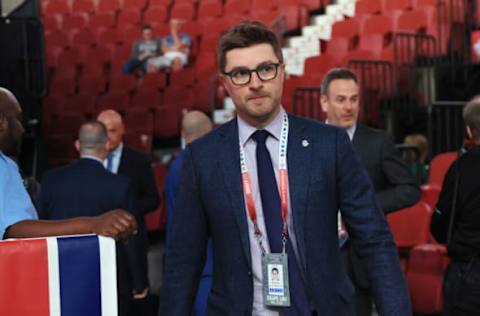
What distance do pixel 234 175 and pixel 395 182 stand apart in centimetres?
199

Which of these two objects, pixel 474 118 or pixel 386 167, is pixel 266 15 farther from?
pixel 474 118

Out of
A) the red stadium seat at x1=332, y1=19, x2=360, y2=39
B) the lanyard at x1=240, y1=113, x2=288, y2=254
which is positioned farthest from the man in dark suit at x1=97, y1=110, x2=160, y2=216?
the red stadium seat at x1=332, y1=19, x2=360, y2=39

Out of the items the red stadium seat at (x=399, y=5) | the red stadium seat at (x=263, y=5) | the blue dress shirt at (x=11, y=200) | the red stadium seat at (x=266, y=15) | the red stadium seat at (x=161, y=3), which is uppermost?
the red stadium seat at (x=161, y=3)

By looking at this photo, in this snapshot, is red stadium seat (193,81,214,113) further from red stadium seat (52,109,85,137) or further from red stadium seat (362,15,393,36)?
red stadium seat (362,15,393,36)

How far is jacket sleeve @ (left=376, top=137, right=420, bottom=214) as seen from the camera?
4773 mm

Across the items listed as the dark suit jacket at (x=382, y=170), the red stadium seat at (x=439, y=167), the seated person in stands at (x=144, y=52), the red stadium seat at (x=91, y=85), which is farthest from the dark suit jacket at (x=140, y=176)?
the red stadium seat at (x=91, y=85)

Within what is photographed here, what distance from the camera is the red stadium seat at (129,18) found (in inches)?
727

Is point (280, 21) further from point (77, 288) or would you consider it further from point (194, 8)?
point (77, 288)

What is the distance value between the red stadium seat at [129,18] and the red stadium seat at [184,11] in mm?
849

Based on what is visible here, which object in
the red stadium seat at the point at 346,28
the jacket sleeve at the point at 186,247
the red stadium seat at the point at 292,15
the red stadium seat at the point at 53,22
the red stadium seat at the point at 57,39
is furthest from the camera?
the red stadium seat at the point at 53,22

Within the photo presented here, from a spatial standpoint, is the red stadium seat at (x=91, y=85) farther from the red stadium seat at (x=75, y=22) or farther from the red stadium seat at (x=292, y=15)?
the red stadium seat at (x=292, y=15)

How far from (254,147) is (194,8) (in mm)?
15145

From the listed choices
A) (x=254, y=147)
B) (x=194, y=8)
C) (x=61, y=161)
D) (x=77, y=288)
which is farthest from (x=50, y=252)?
(x=194, y=8)

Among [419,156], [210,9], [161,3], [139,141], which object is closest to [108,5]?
[161,3]
